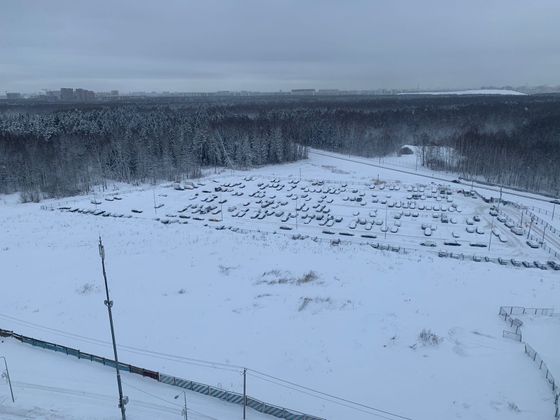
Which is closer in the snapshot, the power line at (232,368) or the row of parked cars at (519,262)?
the power line at (232,368)

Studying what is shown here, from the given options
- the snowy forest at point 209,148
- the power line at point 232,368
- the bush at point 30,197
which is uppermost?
the snowy forest at point 209,148

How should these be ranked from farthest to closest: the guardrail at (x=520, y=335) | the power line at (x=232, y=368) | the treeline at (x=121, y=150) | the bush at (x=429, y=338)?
the treeline at (x=121, y=150) < the bush at (x=429, y=338) < the guardrail at (x=520, y=335) < the power line at (x=232, y=368)

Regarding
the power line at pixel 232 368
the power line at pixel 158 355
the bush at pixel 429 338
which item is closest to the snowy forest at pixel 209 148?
the power line at pixel 158 355

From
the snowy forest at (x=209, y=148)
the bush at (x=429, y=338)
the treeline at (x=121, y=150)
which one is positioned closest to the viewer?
the bush at (x=429, y=338)

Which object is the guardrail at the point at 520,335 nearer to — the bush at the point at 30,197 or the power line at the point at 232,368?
the power line at the point at 232,368

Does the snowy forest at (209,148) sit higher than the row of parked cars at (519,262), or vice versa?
the snowy forest at (209,148)

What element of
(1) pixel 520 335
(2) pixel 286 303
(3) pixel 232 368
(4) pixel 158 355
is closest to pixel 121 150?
(2) pixel 286 303

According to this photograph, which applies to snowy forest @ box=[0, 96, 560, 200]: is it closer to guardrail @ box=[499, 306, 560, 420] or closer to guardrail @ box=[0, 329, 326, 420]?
guardrail @ box=[499, 306, 560, 420]

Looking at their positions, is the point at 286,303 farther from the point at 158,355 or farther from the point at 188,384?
the point at 188,384
